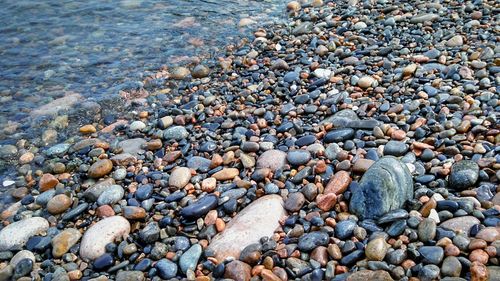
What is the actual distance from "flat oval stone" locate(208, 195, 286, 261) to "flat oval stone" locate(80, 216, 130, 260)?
85 cm

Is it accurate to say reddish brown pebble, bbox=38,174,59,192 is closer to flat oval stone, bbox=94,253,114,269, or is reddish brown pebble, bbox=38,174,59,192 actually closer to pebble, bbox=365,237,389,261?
flat oval stone, bbox=94,253,114,269

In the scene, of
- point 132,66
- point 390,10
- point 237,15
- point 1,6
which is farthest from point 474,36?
point 1,6

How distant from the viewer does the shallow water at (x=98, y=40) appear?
271 inches

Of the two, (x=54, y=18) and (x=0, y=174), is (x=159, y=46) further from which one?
(x=0, y=174)

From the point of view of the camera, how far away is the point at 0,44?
799cm

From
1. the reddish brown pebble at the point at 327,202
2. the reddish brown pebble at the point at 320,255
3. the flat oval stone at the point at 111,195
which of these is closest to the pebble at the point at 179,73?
the flat oval stone at the point at 111,195

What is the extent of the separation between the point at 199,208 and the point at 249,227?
52cm

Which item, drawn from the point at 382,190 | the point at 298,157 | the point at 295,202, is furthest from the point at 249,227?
the point at 382,190

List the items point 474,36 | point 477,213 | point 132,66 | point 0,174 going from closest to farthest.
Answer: point 477,213 → point 0,174 → point 474,36 → point 132,66

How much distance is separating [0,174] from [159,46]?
365cm

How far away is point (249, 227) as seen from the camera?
376 cm

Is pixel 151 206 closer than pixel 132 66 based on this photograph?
Yes

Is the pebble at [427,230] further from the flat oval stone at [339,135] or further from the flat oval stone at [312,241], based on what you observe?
the flat oval stone at [339,135]

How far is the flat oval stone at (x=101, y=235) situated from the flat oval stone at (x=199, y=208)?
536 mm
